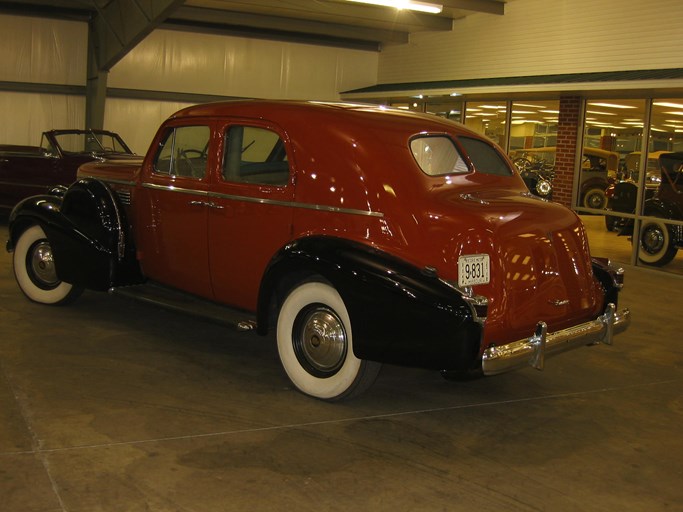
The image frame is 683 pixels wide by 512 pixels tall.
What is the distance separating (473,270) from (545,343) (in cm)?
66

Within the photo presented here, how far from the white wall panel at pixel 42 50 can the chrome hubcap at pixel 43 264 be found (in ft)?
39.7

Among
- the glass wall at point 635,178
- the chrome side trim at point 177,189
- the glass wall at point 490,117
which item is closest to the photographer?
the chrome side trim at point 177,189

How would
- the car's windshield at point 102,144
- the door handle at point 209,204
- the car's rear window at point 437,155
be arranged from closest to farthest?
the car's rear window at point 437,155 < the door handle at point 209,204 < the car's windshield at point 102,144

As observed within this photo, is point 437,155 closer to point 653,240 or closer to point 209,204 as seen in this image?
point 209,204

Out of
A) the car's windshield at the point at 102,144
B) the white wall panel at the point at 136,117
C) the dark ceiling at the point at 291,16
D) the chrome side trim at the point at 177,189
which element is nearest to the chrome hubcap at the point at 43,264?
the chrome side trim at the point at 177,189

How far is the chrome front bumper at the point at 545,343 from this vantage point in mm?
4645

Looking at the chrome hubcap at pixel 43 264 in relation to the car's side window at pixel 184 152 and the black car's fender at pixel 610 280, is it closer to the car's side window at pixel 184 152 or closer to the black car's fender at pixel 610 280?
the car's side window at pixel 184 152

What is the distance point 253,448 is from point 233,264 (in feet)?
5.92

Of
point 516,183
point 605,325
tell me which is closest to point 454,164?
point 516,183

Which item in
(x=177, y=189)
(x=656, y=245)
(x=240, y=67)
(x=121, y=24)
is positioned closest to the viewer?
(x=177, y=189)

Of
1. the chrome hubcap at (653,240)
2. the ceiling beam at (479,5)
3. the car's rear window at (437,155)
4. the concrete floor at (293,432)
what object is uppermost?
the ceiling beam at (479,5)

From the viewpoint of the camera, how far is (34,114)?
18234mm

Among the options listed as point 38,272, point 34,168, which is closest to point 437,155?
point 38,272

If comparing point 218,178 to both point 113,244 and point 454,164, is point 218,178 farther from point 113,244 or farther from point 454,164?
point 454,164
